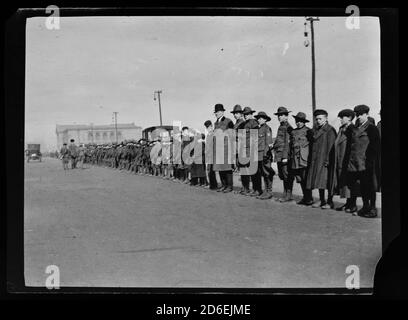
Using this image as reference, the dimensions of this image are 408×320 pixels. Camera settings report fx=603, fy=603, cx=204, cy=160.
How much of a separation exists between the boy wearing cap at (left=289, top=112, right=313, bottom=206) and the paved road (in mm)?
199

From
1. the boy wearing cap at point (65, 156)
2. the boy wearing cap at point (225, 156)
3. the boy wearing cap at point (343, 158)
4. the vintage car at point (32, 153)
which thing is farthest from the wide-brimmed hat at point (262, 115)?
the vintage car at point (32, 153)

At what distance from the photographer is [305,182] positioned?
5.45 m

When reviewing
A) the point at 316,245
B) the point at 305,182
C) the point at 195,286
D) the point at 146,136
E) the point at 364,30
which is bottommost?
the point at 195,286

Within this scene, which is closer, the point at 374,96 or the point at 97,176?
the point at 374,96

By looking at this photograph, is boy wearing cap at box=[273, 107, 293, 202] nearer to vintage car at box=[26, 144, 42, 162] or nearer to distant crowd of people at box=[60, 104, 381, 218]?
distant crowd of people at box=[60, 104, 381, 218]

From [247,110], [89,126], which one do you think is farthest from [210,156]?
[89,126]

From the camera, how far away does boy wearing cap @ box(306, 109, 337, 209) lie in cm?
527

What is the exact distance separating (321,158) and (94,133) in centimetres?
206

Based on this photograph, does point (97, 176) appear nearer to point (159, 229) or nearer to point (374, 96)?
point (159, 229)

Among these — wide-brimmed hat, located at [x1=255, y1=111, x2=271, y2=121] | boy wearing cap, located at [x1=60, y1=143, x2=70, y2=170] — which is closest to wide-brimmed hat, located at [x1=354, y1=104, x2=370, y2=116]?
wide-brimmed hat, located at [x1=255, y1=111, x2=271, y2=121]

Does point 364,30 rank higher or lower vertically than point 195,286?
higher

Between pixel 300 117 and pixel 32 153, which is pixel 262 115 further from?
pixel 32 153

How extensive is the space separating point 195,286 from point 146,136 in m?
1.43
